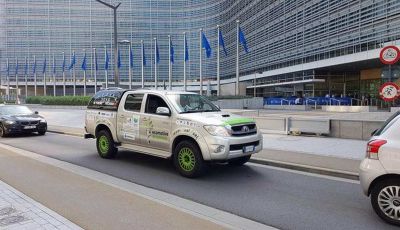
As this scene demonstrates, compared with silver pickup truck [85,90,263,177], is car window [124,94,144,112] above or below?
above

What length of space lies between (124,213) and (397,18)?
34387mm

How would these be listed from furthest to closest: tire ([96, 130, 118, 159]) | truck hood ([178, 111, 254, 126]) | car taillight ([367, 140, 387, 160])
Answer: tire ([96, 130, 118, 159]) < truck hood ([178, 111, 254, 126]) < car taillight ([367, 140, 387, 160])

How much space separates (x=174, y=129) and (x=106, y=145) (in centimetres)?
307

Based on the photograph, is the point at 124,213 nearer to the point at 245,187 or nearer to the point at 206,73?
the point at 245,187

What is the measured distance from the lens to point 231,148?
7773 mm

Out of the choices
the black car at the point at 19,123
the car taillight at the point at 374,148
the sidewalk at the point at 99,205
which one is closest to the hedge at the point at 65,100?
the black car at the point at 19,123

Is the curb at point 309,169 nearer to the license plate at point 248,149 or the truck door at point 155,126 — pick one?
the license plate at point 248,149

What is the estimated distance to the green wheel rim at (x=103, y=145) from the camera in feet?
34.4

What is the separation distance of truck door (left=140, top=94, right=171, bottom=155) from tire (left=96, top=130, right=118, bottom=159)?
1.54 m

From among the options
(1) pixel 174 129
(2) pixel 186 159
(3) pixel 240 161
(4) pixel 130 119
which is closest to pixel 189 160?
(2) pixel 186 159

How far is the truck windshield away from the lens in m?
8.76

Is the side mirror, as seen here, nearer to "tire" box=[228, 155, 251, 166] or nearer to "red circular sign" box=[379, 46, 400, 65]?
"tire" box=[228, 155, 251, 166]

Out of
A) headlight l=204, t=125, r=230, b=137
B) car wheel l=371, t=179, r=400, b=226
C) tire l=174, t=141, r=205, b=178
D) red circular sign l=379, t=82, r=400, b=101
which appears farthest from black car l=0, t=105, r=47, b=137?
car wheel l=371, t=179, r=400, b=226

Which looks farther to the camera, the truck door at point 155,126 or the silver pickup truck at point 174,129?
the truck door at point 155,126
